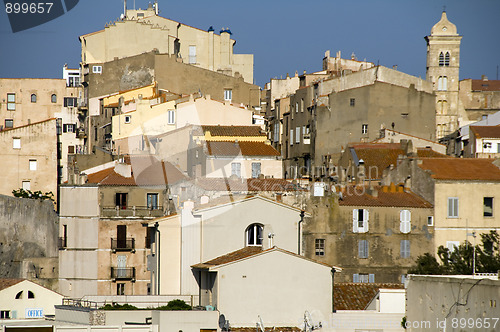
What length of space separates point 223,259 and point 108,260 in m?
17.7

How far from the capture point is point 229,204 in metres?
49.1

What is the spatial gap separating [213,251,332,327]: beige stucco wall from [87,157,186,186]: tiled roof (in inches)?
723

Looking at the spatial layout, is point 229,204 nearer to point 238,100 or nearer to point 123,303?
point 123,303

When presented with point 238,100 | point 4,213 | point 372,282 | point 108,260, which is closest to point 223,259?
point 372,282

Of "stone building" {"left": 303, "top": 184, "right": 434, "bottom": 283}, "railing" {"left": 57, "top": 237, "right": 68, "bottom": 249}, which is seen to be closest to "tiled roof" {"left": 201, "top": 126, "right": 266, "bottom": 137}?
"railing" {"left": 57, "top": 237, "right": 68, "bottom": 249}

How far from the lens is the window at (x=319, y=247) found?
182ft

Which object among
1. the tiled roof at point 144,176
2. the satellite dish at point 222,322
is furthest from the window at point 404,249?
the satellite dish at point 222,322

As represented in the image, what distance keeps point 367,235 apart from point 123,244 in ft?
47.2

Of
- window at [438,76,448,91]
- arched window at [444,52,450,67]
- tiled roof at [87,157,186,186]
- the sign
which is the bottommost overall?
the sign

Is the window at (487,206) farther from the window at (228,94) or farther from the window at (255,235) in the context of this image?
the window at (228,94)

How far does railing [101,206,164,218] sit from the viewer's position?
6275 centimetres

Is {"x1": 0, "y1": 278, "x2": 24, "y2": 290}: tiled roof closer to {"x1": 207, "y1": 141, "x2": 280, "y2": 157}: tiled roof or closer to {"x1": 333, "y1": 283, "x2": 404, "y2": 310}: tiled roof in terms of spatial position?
{"x1": 207, "y1": 141, "x2": 280, "y2": 157}: tiled roof

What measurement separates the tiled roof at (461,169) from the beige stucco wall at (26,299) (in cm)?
2022

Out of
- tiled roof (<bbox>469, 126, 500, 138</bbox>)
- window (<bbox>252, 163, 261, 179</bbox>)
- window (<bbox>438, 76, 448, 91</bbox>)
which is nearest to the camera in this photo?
window (<bbox>252, 163, 261, 179</bbox>)
